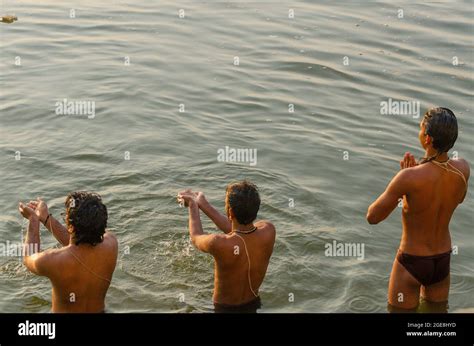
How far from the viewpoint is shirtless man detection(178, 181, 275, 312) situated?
6.99 meters

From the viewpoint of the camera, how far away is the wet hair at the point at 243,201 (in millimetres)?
6945

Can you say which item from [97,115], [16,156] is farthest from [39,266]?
[97,115]

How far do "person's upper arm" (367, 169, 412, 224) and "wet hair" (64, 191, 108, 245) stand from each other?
2438mm

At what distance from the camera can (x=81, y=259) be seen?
6.56 metres

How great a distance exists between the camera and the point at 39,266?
6.54 metres

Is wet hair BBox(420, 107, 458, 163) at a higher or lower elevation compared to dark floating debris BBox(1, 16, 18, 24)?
lower

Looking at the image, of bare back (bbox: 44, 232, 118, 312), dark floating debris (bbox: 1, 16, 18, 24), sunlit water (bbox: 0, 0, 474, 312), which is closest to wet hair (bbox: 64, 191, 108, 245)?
bare back (bbox: 44, 232, 118, 312)

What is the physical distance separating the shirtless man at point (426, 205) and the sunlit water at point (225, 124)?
44.9 inches
